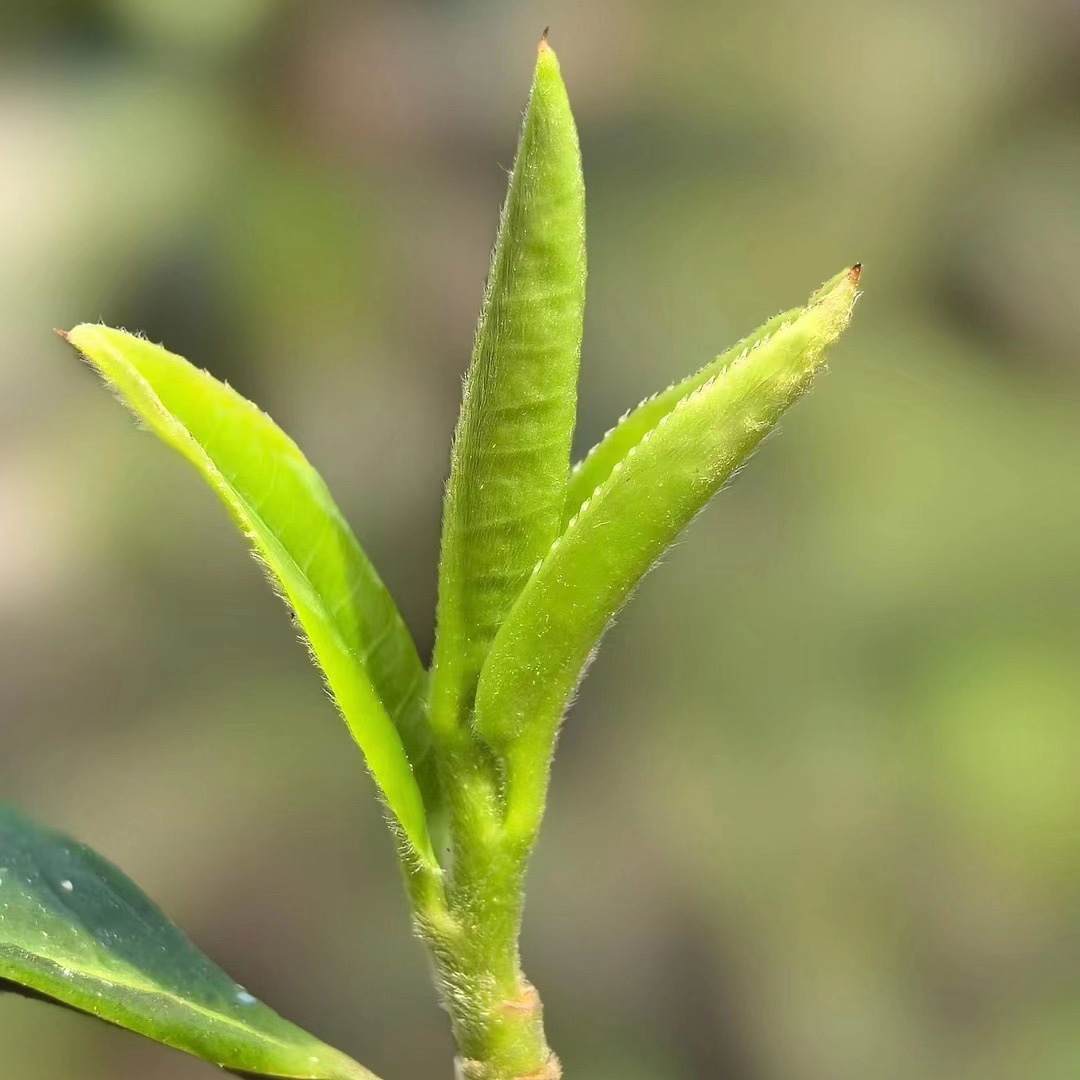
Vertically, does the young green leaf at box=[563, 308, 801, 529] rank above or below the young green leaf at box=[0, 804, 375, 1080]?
above

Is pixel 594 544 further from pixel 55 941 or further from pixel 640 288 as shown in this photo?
pixel 640 288

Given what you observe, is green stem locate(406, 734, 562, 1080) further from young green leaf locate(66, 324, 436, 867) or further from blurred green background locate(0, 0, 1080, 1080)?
blurred green background locate(0, 0, 1080, 1080)

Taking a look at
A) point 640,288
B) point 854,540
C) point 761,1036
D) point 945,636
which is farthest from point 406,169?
point 761,1036

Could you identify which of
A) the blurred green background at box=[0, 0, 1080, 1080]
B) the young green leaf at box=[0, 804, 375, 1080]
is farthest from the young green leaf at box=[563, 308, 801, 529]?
the blurred green background at box=[0, 0, 1080, 1080]

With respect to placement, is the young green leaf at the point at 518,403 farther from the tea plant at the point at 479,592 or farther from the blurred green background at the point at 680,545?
the blurred green background at the point at 680,545

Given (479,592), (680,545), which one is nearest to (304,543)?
(479,592)

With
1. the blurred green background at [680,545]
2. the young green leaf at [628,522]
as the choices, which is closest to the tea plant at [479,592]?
the young green leaf at [628,522]

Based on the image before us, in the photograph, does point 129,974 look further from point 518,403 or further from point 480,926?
point 518,403
